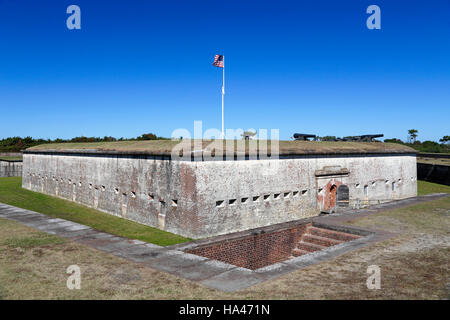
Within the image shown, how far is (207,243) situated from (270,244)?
3.03 meters

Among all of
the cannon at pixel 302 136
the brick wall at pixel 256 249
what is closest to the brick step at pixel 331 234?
the brick wall at pixel 256 249

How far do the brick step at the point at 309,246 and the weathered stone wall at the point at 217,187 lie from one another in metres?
1.57

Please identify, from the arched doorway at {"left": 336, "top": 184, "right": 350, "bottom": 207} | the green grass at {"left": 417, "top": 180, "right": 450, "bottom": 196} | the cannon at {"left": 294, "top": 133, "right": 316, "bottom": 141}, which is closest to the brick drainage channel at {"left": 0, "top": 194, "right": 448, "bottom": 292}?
the arched doorway at {"left": 336, "top": 184, "right": 350, "bottom": 207}

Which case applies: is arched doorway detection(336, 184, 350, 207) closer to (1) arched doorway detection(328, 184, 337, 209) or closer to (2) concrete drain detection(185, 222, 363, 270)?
(1) arched doorway detection(328, 184, 337, 209)

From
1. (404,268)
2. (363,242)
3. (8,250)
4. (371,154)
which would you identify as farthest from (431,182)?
(8,250)

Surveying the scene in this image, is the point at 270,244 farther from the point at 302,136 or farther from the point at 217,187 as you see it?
the point at 302,136

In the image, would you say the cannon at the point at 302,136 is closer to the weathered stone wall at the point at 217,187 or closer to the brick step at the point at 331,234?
the weathered stone wall at the point at 217,187

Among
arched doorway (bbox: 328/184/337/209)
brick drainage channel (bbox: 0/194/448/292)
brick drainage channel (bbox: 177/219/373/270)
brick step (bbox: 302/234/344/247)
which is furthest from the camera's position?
arched doorway (bbox: 328/184/337/209)

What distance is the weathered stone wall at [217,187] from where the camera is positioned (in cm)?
1159

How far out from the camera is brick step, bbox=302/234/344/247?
11.9m

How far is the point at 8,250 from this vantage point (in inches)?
344

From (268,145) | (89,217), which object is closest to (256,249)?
(268,145)

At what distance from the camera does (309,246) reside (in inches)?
488

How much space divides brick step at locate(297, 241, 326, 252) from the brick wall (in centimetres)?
18
